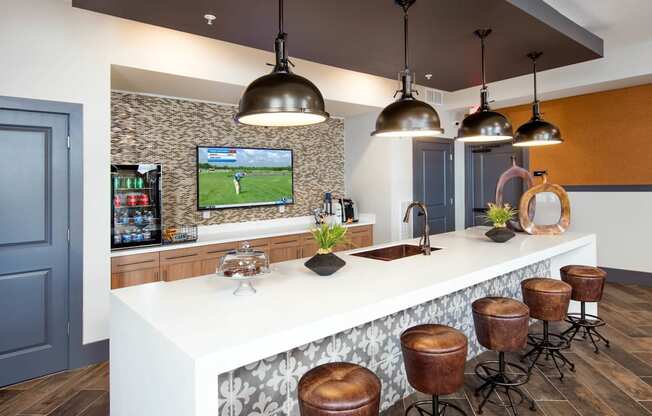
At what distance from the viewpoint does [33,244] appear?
306 centimetres

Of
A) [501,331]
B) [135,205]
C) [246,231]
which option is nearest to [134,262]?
[135,205]

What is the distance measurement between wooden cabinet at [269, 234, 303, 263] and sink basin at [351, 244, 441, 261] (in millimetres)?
1707

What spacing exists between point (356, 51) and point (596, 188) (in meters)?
4.37

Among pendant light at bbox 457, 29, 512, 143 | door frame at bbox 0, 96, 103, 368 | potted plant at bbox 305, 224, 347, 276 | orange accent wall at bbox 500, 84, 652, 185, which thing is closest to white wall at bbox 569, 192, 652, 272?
orange accent wall at bbox 500, 84, 652, 185

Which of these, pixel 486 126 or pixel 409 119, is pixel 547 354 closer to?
pixel 486 126

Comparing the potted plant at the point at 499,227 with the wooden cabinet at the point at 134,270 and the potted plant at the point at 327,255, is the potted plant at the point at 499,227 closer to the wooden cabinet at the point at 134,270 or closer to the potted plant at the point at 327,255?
the potted plant at the point at 327,255

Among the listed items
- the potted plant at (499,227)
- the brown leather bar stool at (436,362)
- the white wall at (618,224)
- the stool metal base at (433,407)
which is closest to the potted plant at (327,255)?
the brown leather bar stool at (436,362)

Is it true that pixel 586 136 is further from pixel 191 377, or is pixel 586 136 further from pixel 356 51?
pixel 191 377

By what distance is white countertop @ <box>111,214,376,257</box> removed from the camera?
12.6 ft

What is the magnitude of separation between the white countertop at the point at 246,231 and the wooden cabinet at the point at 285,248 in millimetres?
63

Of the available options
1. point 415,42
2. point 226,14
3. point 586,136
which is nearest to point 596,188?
point 586,136

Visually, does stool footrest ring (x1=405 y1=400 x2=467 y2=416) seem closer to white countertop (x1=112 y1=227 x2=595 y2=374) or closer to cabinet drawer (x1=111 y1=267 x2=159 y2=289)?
white countertop (x1=112 y1=227 x2=595 y2=374)

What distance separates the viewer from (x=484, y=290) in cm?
340

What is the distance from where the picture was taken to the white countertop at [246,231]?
12.6 feet
